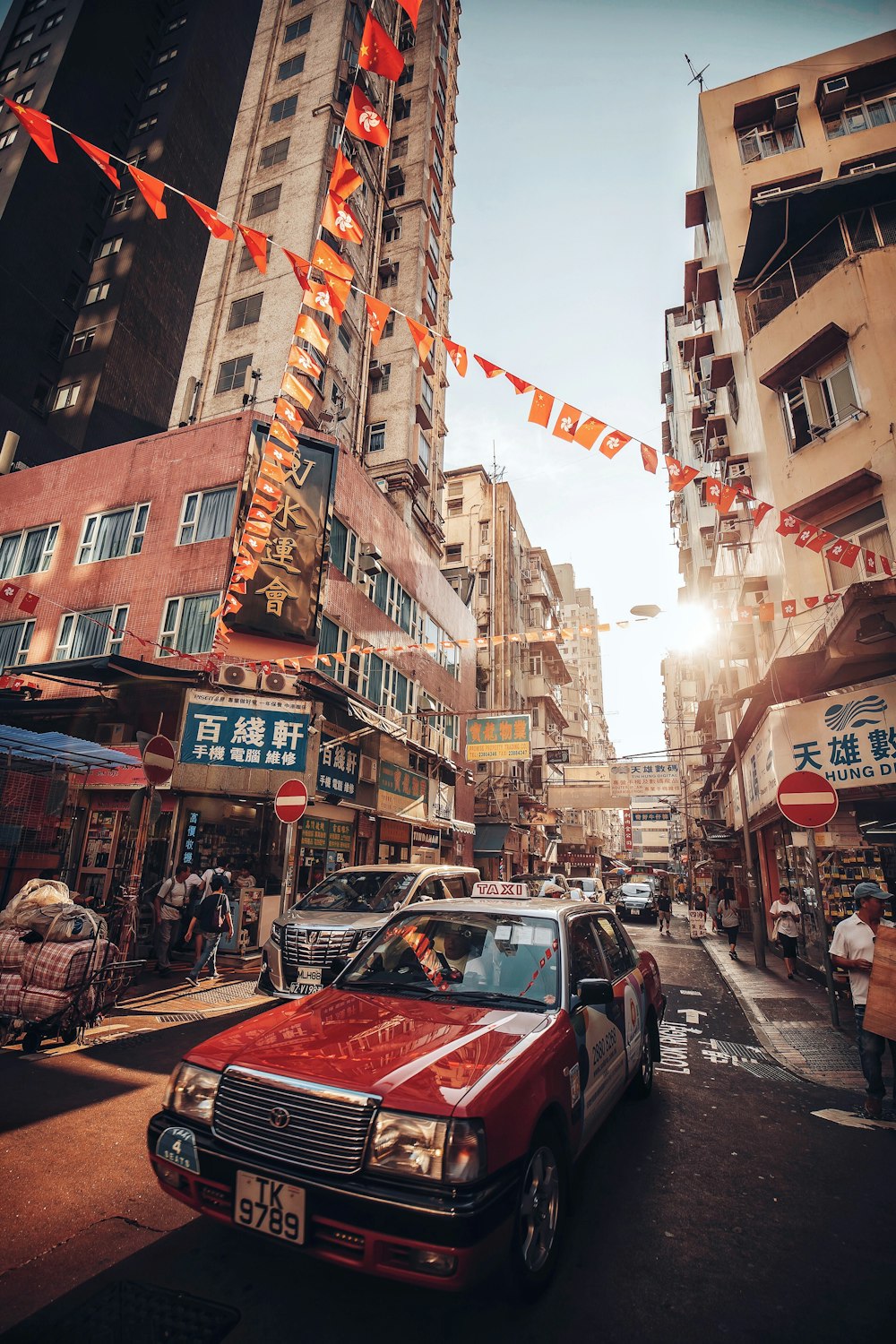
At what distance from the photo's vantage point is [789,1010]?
9.81 m

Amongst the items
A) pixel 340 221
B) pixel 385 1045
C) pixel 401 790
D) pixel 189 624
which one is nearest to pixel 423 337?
pixel 340 221

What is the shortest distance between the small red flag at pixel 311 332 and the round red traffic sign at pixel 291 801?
7.21m

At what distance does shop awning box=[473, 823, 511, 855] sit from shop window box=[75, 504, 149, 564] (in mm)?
20403

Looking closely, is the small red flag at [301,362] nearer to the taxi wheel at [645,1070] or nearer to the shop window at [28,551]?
the taxi wheel at [645,1070]

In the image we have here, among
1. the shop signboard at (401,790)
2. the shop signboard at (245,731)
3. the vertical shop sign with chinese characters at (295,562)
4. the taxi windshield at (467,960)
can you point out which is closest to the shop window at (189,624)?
the vertical shop sign with chinese characters at (295,562)

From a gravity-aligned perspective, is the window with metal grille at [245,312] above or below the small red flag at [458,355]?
above

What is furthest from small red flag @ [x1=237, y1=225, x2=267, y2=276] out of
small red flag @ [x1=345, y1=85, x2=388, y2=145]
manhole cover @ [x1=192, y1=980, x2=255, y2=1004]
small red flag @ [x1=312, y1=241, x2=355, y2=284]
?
manhole cover @ [x1=192, y1=980, x2=255, y2=1004]

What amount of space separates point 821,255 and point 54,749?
19.2 m

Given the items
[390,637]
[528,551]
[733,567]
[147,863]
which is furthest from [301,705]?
[528,551]

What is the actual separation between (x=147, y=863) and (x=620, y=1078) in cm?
1181

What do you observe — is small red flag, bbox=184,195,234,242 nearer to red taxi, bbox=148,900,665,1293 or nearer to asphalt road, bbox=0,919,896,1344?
red taxi, bbox=148,900,665,1293

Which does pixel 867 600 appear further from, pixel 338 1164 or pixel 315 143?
pixel 315 143

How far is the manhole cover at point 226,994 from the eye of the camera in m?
8.89

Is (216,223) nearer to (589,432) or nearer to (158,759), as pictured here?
(589,432)
